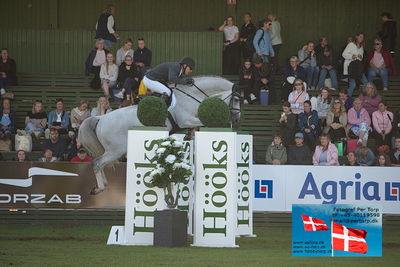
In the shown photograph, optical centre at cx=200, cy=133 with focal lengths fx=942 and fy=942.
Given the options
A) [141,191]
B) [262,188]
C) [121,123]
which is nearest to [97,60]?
[121,123]

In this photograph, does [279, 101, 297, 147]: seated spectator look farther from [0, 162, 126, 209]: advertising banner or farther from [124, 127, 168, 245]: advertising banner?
[124, 127, 168, 245]: advertising banner

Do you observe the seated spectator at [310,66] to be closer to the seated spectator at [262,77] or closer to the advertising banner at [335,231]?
the seated spectator at [262,77]

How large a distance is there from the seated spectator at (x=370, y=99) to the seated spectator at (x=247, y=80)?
2.67m

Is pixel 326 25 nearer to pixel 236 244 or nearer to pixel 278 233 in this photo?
pixel 278 233

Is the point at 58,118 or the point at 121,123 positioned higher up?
the point at 58,118

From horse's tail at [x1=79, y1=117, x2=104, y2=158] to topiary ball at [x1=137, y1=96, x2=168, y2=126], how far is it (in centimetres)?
387

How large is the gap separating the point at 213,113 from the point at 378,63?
10900 mm

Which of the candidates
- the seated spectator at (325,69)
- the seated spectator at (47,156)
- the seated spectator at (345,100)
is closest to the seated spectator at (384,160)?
the seated spectator at (345,100)

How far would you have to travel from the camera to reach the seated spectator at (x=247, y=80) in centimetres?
2298

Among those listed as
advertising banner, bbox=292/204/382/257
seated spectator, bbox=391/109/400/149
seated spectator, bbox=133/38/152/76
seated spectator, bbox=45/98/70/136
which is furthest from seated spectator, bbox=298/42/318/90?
advertising banner, bbox=292/204/382/257

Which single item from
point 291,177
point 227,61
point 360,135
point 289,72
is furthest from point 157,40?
point 291,177

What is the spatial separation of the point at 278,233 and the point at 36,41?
11078 millimetres

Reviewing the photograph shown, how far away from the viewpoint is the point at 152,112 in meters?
14.6

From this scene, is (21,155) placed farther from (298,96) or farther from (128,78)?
(298,96)
